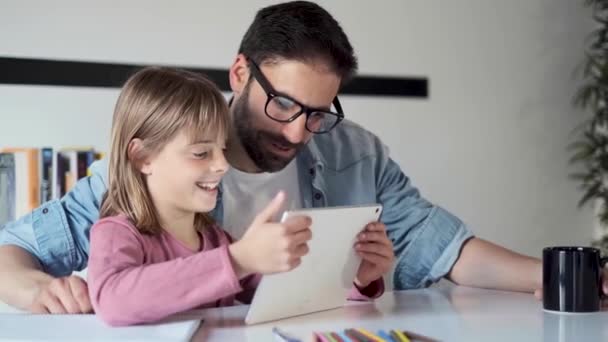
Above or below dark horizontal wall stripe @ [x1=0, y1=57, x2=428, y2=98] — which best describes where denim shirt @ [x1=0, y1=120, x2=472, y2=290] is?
below

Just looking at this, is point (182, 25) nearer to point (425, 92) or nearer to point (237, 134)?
point (425, 92)

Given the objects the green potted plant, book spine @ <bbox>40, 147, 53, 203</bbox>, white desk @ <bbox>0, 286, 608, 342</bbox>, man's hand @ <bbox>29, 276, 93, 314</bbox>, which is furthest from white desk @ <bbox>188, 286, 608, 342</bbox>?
the green potted plant

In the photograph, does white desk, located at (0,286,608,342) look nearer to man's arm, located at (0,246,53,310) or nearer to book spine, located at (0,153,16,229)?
man's arm, located at (0,246,53,310)

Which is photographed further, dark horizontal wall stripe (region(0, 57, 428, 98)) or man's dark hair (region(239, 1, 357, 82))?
dark horizontal wall stripe (region(0, 57, 428, 98))

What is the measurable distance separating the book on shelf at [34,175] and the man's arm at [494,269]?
69.1 inches

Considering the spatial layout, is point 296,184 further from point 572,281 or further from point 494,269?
point 572,281

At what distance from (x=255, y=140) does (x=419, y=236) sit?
0.39 meters

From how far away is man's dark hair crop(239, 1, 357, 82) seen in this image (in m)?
1.42

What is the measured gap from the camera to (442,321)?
1.04 meters

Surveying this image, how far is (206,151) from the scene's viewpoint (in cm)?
113

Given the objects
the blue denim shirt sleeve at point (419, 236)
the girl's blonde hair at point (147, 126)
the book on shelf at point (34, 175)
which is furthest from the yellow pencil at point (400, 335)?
the book on shelf at point (34, 175)

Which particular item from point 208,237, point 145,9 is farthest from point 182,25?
point 208,237

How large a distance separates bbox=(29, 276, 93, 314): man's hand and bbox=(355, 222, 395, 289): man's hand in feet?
1.37

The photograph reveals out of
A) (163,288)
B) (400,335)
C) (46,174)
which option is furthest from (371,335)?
(46,174)
